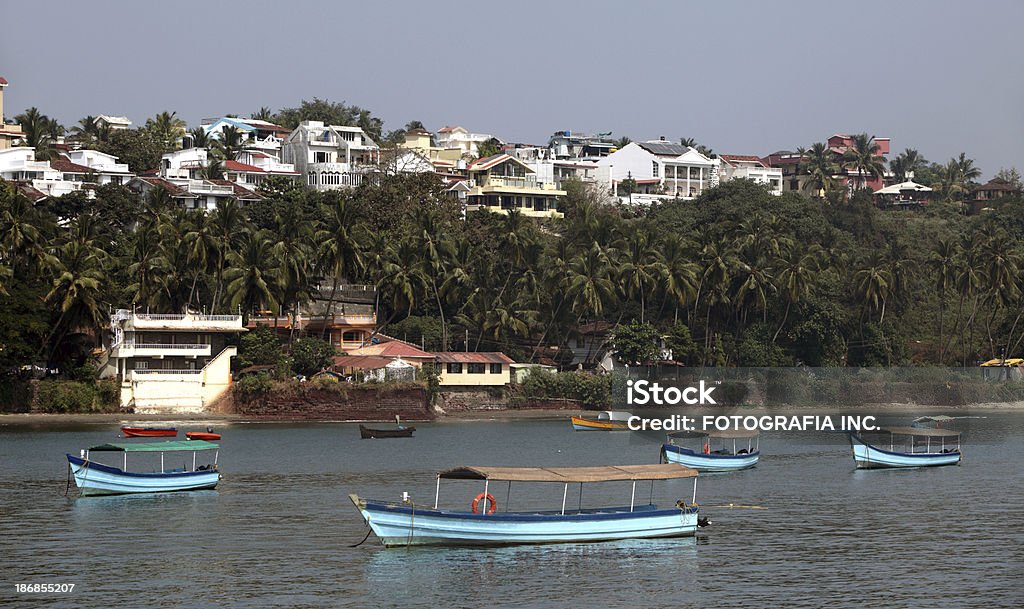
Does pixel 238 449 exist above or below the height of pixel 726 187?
below

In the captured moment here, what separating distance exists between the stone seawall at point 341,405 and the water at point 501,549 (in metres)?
24.7

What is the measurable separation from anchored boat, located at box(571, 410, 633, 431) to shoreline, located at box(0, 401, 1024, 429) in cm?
725

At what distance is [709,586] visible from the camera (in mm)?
42719

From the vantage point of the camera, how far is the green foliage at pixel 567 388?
400 feet

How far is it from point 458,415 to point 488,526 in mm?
70810

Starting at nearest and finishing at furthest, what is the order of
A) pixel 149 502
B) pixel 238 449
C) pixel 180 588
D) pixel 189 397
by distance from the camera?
pixel 180 588 → pixel 149 502 → pixel 238 449 → pixel 189 397

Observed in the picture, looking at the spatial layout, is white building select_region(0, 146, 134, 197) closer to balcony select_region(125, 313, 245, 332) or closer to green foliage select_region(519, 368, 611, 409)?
balcony select_region(125, 313, 245, 332)

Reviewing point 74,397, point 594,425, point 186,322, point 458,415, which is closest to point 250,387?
point 186,322

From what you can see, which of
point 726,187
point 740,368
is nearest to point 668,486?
point 740,368

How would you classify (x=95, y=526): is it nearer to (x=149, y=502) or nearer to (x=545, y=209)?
(x=149, y=502)

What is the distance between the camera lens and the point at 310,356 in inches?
4294

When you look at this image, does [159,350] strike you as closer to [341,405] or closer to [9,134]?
[341,405]

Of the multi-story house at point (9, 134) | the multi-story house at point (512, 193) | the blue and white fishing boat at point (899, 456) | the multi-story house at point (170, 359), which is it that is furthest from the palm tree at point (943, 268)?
the multi-story house at point (9, 134)

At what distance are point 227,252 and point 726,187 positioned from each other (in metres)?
63.7
